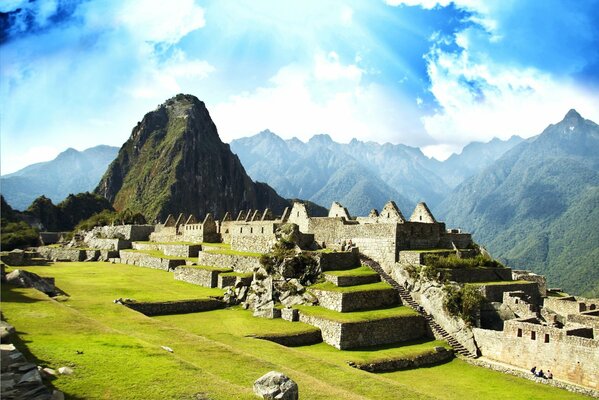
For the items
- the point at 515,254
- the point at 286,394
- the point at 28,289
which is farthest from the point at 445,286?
the point at 515,254

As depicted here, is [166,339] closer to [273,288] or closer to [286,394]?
[286,394]

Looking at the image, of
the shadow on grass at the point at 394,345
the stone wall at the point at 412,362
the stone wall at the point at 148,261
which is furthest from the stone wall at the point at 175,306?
the stone wall at the point at 148,261

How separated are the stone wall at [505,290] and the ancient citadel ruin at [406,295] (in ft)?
0.21

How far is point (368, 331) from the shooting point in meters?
24.1

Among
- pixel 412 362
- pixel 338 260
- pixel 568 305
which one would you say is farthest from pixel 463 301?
pixel 568 305

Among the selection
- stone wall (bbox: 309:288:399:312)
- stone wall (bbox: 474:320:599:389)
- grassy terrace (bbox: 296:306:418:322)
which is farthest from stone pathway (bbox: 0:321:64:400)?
stone wall (bbox: 474:320:599:389)

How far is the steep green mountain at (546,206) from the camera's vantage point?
279ft

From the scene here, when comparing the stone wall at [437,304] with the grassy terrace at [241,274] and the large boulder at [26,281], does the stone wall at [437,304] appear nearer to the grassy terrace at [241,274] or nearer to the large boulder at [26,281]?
the grassy terrace at [241,274]

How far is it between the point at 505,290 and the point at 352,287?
8901 millimetres

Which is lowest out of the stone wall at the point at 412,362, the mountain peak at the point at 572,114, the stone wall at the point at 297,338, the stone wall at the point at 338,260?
the stone wall at the point at 412,362

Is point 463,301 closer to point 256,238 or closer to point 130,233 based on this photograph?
point 256,238

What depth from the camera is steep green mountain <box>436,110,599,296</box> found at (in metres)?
85.1

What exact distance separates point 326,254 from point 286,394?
19260 millimetres

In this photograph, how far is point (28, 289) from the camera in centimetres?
2191
